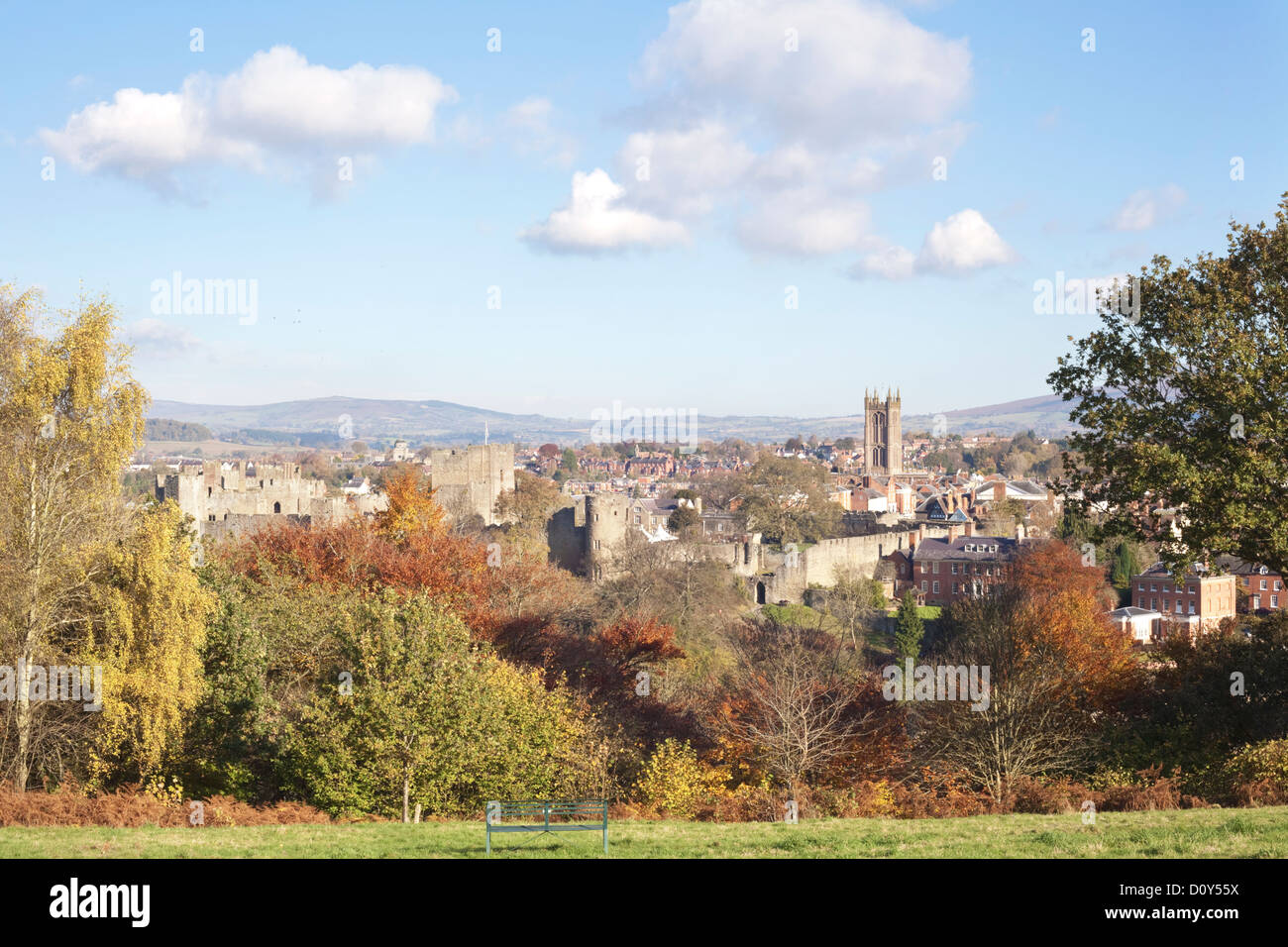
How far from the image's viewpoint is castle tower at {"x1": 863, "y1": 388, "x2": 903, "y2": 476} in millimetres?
151875

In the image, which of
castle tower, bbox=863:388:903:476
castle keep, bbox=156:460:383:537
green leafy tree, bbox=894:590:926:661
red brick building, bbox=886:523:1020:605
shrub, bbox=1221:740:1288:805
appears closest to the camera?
shrub, bbox=1221:740:1288:805

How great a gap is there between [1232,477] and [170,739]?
47.6ft

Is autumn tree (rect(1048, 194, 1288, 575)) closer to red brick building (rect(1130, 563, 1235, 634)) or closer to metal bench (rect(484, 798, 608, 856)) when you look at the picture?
metal bench (rect(484, 798, 608, 856))

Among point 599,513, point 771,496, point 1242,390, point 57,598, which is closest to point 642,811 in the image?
point 57,598

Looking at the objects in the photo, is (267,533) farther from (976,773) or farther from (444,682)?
(976,773)

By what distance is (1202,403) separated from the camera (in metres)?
15.3

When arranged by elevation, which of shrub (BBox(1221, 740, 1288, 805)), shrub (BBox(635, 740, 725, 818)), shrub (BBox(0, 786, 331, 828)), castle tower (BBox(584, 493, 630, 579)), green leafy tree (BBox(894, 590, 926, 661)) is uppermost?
castle tower (BBox(584, 493, 630, 579))

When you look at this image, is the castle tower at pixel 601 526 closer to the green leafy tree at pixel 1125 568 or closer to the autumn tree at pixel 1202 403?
the green leafy tree at pixel 1125 568

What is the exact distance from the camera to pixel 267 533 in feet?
109

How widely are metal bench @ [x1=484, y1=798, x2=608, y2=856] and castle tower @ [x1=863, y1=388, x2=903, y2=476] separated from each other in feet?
463

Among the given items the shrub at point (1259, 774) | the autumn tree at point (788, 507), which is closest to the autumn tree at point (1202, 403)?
the shrub at point (1259, 774)

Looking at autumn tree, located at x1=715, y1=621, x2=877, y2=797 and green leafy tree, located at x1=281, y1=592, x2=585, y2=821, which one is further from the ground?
green leafy tree, located at x1=281, y1=592, x2=585, y2=821

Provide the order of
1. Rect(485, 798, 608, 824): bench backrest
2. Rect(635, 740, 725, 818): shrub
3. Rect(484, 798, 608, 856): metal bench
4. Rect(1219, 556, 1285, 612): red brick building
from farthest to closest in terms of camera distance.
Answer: Rect(1219, 556, 1285, 612): red brick building < Rect(635, 740, 725, 818): shrub < Rect(485, 798, 608, 824): bench backrest < Rect(484, 798, 608, 856): metal bench

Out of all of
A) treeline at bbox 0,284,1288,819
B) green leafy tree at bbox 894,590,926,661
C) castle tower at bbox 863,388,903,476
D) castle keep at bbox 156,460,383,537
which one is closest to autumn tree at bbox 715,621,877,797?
treeline at bbox 0,284,1288,819
